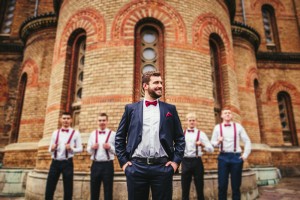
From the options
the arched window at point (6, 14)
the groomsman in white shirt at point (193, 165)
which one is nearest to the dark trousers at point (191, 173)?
the groomsman in white shirt at point (193, 165)

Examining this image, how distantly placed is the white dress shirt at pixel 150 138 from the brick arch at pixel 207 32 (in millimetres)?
4902

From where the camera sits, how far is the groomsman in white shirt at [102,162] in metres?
4.49

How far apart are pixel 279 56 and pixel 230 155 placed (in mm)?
10636

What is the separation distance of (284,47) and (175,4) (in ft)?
34.6

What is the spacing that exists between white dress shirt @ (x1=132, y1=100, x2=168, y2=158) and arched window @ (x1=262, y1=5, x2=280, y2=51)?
14365 millimetres

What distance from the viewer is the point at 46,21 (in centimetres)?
992

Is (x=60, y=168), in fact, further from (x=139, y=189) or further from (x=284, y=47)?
(x=284, y=47)

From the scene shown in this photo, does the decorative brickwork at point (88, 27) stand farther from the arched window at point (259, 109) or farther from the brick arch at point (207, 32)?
the arched window at point (259, 109)

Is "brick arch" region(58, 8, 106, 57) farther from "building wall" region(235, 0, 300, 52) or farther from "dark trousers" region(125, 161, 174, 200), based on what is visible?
"building wall" region(235, 0, 300, 52)

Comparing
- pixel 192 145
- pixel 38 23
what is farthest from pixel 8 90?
pixel 192 145

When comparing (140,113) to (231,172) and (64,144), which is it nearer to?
(231,172)

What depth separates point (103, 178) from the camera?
450 centimetres

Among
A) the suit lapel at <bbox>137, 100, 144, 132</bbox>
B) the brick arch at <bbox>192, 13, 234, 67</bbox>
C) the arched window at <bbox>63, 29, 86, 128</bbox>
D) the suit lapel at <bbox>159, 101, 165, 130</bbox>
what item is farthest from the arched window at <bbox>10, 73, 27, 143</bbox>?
the suit lapel at <bbox>159, 101, 165, 130</bbox>

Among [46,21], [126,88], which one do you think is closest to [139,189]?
[126,88]
